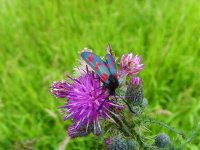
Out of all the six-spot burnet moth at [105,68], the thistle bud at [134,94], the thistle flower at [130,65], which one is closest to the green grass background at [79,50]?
the thistle flower at [130,65]

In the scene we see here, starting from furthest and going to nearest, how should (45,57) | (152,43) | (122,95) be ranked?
(45,57) < (152,43) < (122,95)

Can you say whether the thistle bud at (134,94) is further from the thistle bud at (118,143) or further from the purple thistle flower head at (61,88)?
the purple thistle flower head at (61,88)

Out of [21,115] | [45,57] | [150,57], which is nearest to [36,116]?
[21,115]

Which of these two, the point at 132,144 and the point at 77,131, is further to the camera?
the point at 77,131

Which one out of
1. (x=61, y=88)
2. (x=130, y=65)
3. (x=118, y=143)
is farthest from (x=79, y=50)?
(x=118, y=143)

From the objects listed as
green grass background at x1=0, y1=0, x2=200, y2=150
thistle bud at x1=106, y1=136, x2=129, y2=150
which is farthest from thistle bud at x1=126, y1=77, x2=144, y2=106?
green grass background at x1=0, y1=0, x2=200, y2=150

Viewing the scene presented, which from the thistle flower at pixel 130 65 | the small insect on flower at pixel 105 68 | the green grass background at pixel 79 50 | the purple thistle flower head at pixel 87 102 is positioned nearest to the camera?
the small insect on flower at pixel 105 68

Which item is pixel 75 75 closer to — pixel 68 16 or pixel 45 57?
pixel 45 57

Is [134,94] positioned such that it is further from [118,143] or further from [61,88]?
[61,88]
